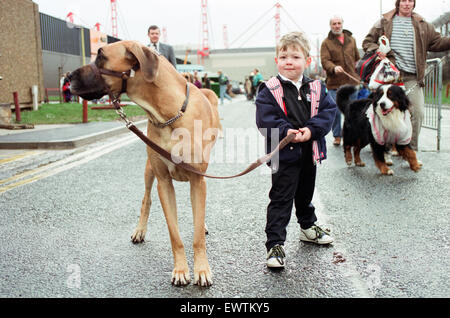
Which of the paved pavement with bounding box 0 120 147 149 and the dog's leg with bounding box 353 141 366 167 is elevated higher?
the paved pavement with bounding box 0 120 147 149

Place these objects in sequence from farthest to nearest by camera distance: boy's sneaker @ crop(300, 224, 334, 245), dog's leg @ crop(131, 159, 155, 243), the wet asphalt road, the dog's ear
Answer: dog's leg @ crop(131, 159, 155, 243) < boy's sneaker @ crop(300, 224, 334, 245) < the wet asphalt road < the dog's ear

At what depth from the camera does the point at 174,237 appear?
2.94m

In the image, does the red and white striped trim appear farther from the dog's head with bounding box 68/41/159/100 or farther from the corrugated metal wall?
the corrugated metal wall

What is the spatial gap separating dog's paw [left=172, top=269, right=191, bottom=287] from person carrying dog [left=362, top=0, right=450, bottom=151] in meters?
5.04

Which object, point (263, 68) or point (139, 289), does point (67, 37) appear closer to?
point (139, 289)

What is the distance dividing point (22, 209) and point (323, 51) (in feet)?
19.5

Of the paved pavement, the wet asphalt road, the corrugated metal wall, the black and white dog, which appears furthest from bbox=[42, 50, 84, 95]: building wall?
the wet asphalt road

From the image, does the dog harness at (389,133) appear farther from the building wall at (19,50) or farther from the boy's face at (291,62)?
the building wall at (19,50)

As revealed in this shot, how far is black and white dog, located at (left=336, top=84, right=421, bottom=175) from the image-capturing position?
19.8 feet

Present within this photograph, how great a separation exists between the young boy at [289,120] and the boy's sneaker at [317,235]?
14.7 inches

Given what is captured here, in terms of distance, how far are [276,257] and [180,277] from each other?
676mm

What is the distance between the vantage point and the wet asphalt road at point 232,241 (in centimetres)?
282

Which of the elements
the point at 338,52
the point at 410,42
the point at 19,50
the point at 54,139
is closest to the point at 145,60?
the point at 410,42

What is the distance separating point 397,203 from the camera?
4719 mm
